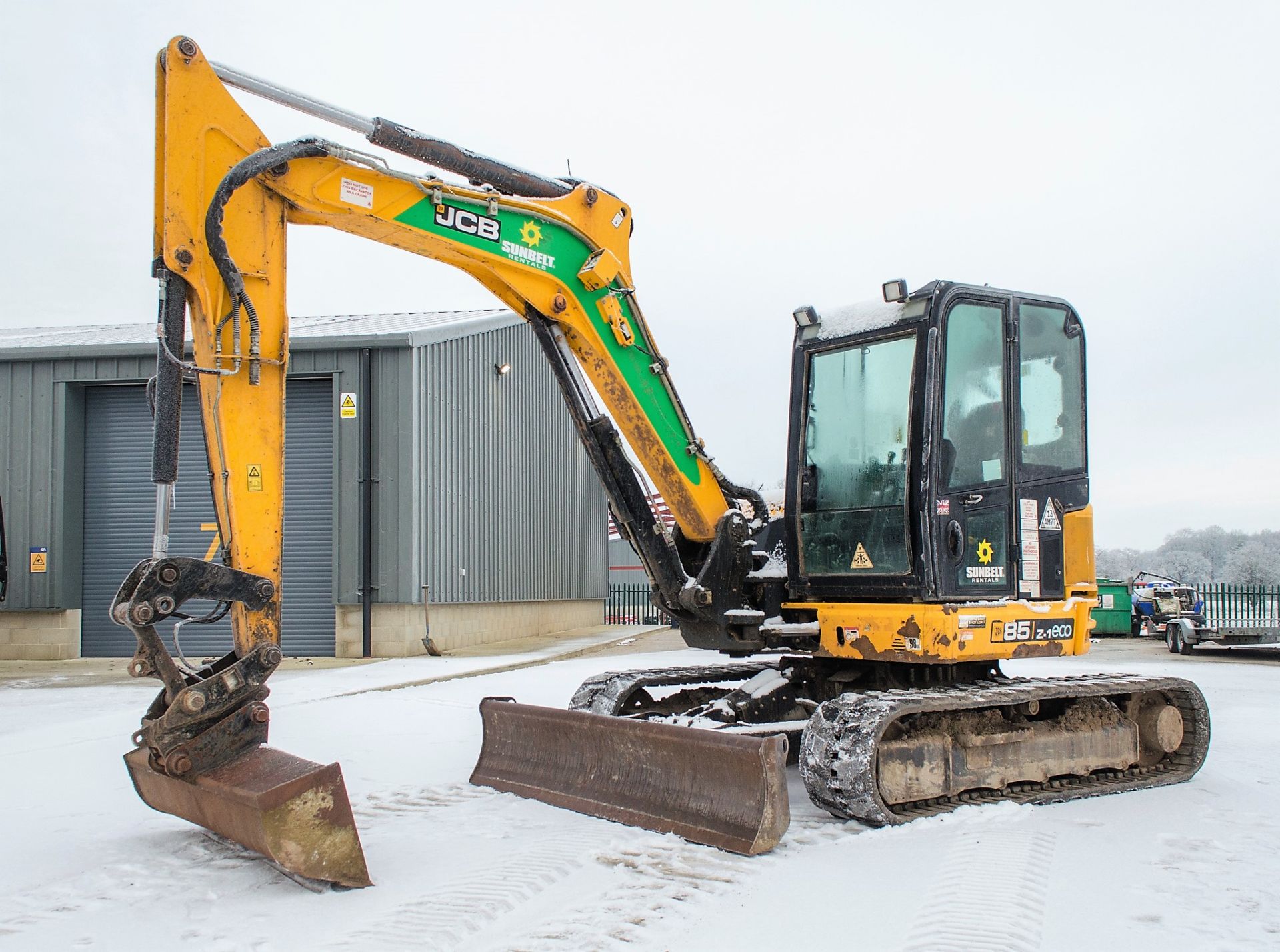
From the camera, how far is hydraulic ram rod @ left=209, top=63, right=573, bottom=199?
16.7 ft

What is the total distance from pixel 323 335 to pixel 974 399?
1186 centimetres

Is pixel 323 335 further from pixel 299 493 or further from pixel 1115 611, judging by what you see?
pixel 1115 611

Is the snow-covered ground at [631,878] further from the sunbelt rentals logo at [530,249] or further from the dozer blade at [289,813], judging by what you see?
the sunbelt rentals logo at [530,249]

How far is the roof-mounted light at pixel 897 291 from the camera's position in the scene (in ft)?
20.6

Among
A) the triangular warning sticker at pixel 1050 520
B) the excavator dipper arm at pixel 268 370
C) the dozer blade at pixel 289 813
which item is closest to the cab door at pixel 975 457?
the triangular warning sticker at pixel 1050 520

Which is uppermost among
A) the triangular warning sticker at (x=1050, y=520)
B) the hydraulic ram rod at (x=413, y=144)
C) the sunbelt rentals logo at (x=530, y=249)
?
the hydraulic ram rod at (x=413, y=144)

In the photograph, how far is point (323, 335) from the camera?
627 inches

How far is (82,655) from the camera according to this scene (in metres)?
16.0

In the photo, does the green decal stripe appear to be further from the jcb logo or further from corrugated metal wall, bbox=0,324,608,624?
corrugated metal wall, bbox=0,324,608,624

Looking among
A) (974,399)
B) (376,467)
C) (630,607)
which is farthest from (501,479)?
(974,399)

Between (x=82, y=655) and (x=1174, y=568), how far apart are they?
35053mm

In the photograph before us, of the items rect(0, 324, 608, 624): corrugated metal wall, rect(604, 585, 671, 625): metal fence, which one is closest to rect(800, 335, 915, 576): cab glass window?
rect(0, 324, 608, 624): corrugated metal wall

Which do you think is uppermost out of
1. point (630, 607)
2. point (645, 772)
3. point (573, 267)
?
point (573, 267)

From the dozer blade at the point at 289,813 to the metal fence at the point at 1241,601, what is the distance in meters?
25.2
